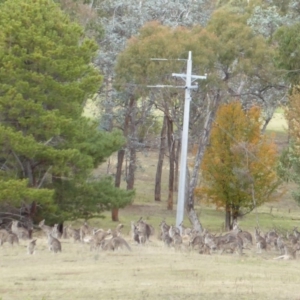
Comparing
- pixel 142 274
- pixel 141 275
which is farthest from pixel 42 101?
pixel 141 275

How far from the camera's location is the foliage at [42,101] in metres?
32.3

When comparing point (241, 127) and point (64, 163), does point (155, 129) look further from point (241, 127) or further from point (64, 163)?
point (64, 163)

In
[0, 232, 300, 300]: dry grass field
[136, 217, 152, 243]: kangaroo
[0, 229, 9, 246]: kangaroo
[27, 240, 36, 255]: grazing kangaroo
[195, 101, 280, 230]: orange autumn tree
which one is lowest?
[0, 232, 300, 300]: dry grass field

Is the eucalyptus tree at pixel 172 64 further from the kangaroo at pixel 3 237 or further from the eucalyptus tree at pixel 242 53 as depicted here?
the kangaroo at pixel 3 237

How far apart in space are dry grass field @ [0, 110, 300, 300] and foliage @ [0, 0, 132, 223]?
789cm

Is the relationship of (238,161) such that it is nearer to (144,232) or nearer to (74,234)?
(144,232)

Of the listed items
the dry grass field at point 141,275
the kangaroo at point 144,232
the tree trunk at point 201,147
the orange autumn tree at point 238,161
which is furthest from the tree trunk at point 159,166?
the dry grass field at point 141,275

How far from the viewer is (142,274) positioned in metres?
18.0

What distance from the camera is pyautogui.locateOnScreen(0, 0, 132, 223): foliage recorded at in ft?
106

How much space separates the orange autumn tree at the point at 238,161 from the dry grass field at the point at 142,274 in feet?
53.9

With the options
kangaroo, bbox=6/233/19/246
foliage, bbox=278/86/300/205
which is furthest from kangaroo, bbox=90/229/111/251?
foliage, bbox=278/86/300/205

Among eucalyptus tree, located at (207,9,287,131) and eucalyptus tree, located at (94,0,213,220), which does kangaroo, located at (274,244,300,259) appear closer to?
eucalyptus tree, located at (207,9,287,131)

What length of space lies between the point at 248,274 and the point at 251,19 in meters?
22.2

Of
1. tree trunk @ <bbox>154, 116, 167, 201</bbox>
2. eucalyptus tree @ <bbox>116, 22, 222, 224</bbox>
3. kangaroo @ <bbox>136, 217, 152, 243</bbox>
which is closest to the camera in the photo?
kangaroo @ <bbox>136, 217, 152, 243</bbox>
